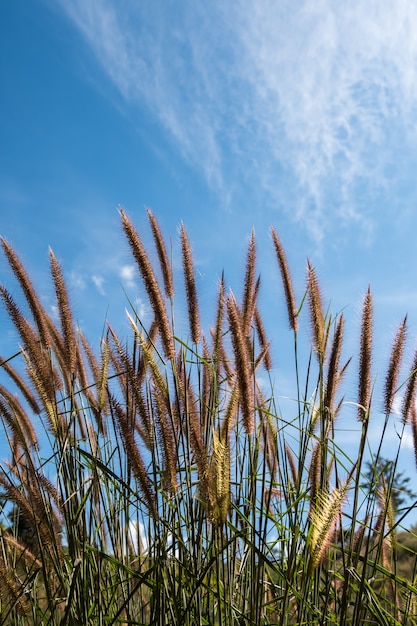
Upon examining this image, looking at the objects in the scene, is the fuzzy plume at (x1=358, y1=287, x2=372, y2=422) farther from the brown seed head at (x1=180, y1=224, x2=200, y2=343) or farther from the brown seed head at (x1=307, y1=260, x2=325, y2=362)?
the brown seed head at (x1=180, y1=224, x2=200, y2=343)

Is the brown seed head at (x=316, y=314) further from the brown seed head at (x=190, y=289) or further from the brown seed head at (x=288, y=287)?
the brown seed head at (x=190, y=289)

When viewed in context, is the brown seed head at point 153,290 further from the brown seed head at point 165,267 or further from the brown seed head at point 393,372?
the brown seed head at point 393,372

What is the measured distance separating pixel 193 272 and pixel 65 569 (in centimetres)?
145

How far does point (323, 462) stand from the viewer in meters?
2.64

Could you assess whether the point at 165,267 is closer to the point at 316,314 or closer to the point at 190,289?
the point at 190,289

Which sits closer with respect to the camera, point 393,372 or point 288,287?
point 393,372

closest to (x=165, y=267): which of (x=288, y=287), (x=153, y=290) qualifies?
(x=153, y=290)

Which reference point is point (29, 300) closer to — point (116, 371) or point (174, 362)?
point (116, 371)

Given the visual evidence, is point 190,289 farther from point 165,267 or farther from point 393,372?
point 393,372

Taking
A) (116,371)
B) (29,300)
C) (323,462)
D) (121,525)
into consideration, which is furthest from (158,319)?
(121,525)

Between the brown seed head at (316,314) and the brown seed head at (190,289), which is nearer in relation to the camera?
the brown seed head at (316,314)

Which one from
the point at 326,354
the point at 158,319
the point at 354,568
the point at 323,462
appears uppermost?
the point at 326,354

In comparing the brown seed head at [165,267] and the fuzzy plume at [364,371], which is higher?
the brown seed head at [165,267]

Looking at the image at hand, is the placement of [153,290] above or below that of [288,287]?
below
